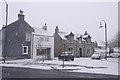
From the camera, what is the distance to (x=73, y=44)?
214 ft

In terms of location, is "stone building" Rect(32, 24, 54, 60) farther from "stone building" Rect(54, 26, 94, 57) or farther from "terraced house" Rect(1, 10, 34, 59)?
"stone building" Rect(54, 26, 94, 57)

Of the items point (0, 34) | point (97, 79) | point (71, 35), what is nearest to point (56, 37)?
point (71, 35)

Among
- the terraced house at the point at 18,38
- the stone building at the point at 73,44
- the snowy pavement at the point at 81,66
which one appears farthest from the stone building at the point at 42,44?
the snowy pavement at the point at 81,66

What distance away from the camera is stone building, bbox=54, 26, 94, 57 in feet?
206

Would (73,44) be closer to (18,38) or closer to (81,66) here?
(18,38)

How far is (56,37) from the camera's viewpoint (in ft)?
208

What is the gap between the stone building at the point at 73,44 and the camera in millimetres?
62713

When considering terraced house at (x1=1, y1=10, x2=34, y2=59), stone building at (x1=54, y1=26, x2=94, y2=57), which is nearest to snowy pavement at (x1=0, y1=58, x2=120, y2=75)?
terraced house at (x1=1, y1=10, x2=34, y2=59)

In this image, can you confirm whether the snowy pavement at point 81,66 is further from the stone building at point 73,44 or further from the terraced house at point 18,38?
the stone building at point 73,44

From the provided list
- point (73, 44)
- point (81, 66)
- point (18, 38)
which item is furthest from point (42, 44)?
point (81, 66)

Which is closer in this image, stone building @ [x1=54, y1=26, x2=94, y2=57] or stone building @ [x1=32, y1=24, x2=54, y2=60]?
stone building @ [x1=32, y1=24, x2=54, y2=60]

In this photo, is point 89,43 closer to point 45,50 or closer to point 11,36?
point 45,50

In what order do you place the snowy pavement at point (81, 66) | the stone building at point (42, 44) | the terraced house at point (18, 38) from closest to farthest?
the snowy pavement at point (81, 66), the terraced house at point (18, 38), the stone building at point (42, 44)

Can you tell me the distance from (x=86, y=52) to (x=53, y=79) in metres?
54.3
